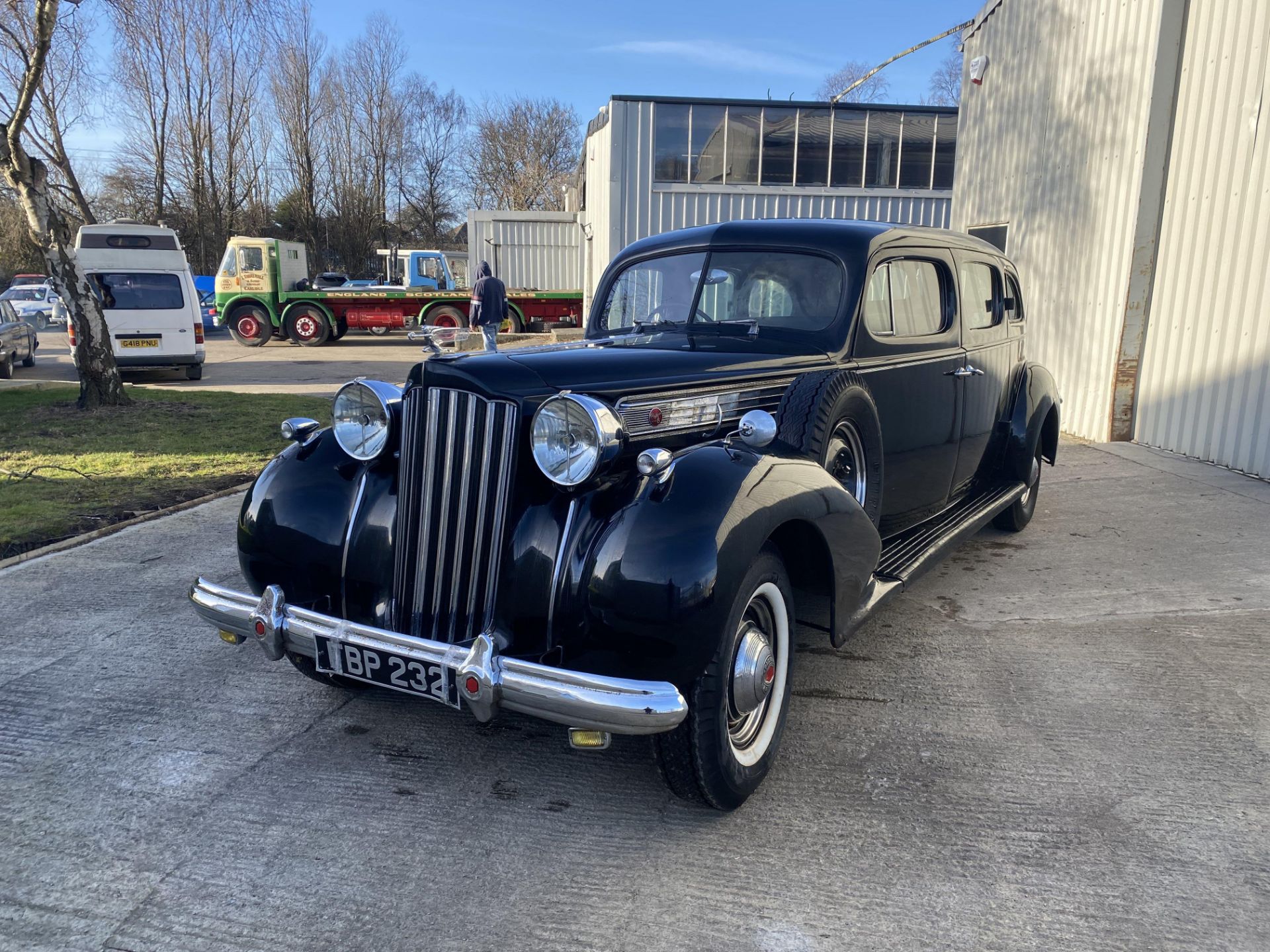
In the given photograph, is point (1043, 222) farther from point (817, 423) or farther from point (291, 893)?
point (291, 893)

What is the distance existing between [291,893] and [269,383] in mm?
12991

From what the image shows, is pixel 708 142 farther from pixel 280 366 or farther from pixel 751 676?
pixel 751 676

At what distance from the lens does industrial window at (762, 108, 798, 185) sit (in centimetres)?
1886

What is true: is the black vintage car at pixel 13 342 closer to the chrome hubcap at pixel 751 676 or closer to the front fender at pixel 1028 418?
the front fender at pixel 1028 418

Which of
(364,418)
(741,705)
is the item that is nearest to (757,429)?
(741,705)

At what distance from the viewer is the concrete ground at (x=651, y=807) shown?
2098mm

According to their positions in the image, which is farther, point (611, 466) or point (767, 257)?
point (767, 257)

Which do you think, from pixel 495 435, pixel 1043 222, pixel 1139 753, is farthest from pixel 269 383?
pixel 1139 753

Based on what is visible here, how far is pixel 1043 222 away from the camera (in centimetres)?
948

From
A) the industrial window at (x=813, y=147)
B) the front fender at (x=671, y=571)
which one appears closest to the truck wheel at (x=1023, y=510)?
the front fender at (x=671, y=571)

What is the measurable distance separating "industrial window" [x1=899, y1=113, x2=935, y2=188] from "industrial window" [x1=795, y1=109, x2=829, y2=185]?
1.71 m

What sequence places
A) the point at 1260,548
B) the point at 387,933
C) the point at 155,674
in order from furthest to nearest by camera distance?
the point at 1260,548, the point at 155,674, the point at 387,933

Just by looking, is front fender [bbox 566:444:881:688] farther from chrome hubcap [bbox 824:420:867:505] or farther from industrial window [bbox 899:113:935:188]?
industrial window [bbox 899:113:935:188]

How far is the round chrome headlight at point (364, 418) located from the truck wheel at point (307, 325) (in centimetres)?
1959
